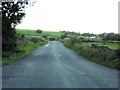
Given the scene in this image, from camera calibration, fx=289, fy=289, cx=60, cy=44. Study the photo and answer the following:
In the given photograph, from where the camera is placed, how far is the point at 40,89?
470 inches

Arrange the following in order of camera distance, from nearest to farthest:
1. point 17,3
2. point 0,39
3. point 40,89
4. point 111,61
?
point 40,89
point 111,61
point 0,39
point 17,3

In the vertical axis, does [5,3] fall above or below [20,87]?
above

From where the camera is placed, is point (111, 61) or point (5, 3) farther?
point (5, 3)

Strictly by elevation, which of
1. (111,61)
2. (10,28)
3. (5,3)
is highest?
(5,3)

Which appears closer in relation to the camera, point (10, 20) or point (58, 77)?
point (58, 77)

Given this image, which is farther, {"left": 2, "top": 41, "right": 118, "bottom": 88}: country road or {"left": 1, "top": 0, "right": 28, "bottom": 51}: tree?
{"left": 1, "top": 0, "right": 28, "bottom": 51}: tree

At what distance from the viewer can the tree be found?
37781 mm

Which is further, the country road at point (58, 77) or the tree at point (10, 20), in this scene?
the tree at point (10, 20)

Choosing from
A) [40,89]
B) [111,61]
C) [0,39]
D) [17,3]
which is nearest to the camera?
[40,89]

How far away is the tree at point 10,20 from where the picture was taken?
124 ft

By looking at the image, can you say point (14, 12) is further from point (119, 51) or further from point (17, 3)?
point (119, 51)

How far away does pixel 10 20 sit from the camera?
39062mm

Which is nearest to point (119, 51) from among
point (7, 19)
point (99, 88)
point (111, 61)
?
point (111, 61)

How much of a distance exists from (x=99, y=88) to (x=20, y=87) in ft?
11.2
